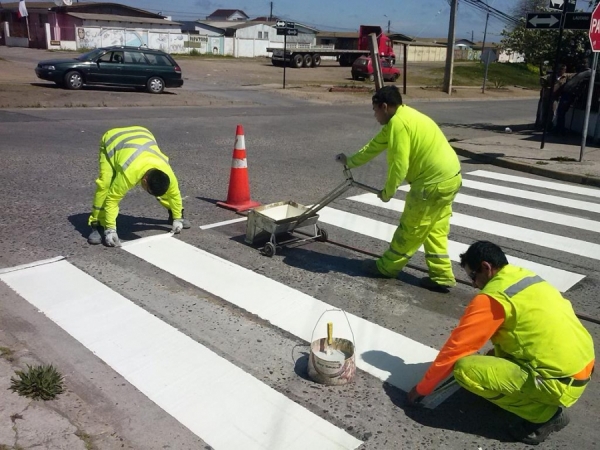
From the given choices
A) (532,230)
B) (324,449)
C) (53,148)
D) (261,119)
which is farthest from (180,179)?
(261,119)

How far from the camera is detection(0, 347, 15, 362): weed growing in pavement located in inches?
159

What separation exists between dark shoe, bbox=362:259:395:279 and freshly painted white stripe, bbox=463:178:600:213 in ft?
15.0

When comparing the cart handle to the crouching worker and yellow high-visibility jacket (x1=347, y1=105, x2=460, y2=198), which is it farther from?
the crouching worker

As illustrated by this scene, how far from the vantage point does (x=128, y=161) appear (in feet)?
19.4

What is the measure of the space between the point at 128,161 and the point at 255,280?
1713 mm

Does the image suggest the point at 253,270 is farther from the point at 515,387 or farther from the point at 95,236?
the point at 515,387

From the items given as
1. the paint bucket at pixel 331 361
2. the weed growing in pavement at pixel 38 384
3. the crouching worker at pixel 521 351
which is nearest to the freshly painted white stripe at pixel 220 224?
the paint bucket at pixel 331 361

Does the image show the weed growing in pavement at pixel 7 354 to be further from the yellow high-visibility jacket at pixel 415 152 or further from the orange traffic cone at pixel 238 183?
the orange traffic cone at pixel 238 183

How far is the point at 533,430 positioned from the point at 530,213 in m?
5.60

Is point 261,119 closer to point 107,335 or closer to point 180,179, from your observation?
point 180,179

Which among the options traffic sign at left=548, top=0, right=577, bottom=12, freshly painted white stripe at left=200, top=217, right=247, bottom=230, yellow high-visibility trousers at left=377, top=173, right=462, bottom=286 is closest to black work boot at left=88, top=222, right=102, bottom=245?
freshly painted white stripe at left=200, top=217, right=247, bottom=230

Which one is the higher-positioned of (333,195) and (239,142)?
(239,142)

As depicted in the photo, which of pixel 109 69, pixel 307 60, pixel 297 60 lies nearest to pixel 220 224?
pixel 109 69

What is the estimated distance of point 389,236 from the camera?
7215 mm
